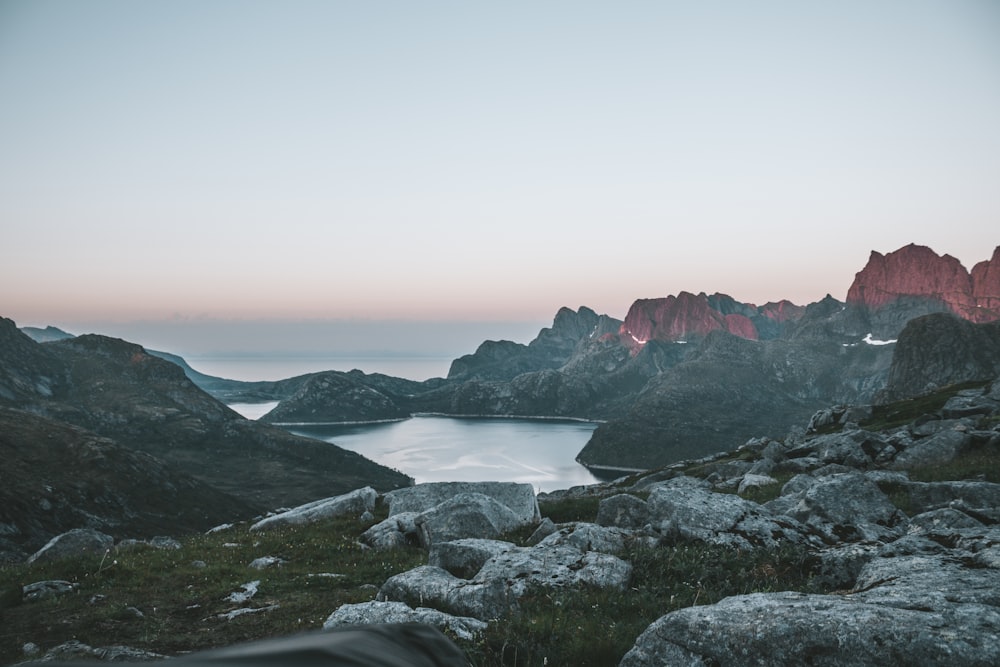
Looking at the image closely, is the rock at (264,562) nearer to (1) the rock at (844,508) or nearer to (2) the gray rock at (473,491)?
(2) the gray rock at (473,491)

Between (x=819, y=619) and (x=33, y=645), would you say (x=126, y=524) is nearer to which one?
(x=33, y=645)

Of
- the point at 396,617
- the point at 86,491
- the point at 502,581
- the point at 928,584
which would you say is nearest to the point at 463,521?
the point at 502,581

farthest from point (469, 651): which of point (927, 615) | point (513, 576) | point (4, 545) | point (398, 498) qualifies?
point (4, 545)

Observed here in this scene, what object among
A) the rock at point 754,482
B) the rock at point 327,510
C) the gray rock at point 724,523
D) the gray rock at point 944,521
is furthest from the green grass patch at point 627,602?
the rock at point 754,482

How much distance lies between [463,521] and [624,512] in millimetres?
6483

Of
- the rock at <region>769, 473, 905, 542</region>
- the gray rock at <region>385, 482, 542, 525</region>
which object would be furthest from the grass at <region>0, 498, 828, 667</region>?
the gray rock at <region>385, 482, 542, 525</region>

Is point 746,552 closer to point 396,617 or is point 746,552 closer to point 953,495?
point 396,617

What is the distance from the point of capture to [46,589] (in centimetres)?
1559

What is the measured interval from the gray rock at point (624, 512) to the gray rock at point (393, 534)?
791cm

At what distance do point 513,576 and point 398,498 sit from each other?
18.6m

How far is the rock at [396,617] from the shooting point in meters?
9.48

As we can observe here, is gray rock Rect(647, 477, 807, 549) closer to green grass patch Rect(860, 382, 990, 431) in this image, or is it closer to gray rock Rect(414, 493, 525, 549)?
gray rock Rect(414, 493, 525, 549)

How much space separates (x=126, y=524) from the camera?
13462 centimetres

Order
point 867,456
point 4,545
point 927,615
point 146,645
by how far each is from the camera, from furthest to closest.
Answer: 1. point 4,545
2. point 867,456
3. point 146,645
4. point 927,615
